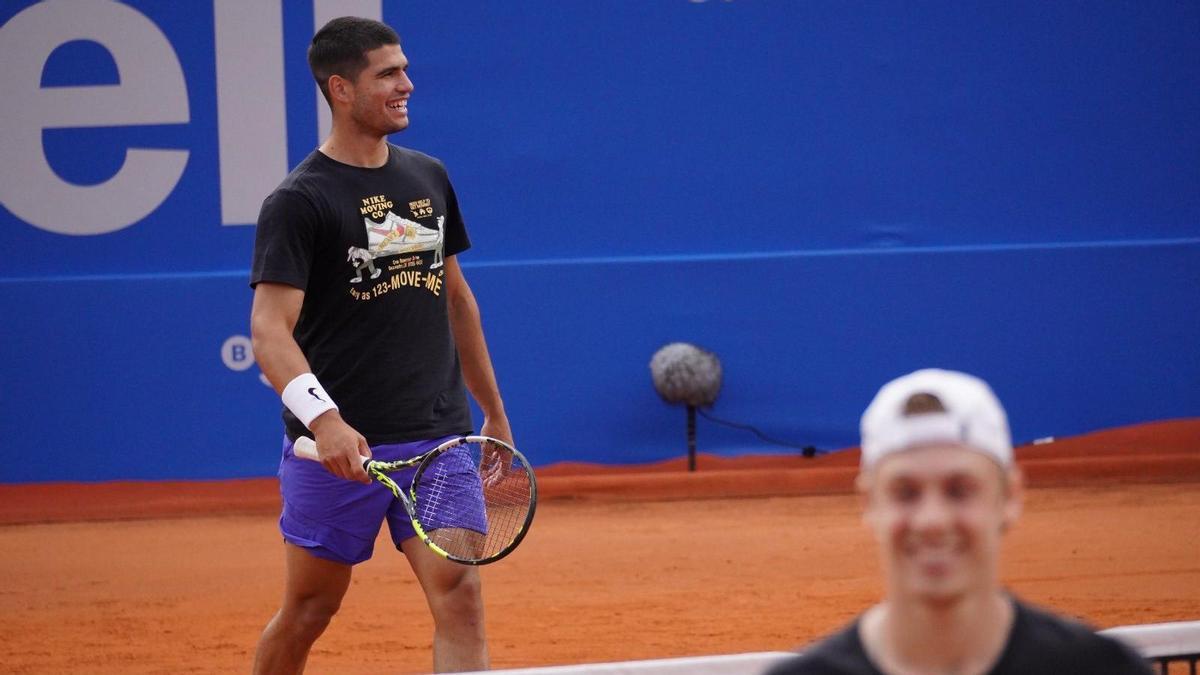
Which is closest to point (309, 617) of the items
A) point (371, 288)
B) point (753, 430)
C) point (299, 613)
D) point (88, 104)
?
point (299, 613)

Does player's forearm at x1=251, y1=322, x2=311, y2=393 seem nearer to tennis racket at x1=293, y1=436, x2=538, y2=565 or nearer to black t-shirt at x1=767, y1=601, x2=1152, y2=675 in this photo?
tennis racket at x1=293, y1=436, x2=538, y2=565

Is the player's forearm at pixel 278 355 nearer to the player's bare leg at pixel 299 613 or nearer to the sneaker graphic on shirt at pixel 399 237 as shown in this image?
the sneaker graphic on shirt at pixel 399 237

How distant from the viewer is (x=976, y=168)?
33.8 feet

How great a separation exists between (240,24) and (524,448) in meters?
3.44

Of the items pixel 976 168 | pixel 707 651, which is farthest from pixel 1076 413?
pixel 707 651

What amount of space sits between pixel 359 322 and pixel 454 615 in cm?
87

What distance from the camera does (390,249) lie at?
4.32 metres

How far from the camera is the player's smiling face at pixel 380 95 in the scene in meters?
4.36

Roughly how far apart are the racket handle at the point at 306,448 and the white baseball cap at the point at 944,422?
259cm

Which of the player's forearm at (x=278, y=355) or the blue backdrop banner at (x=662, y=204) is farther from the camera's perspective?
the blue backdrop banner at (x=662, y=204)

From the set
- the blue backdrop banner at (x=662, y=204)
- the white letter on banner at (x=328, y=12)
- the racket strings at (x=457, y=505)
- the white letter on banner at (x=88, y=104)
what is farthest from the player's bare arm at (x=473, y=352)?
the white letter on banner at (x=88, y=104)

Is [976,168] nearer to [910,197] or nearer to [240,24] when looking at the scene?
[910,197]

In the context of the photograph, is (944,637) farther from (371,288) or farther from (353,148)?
(353,148)

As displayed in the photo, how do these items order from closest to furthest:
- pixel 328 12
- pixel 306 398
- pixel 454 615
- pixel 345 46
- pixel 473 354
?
pixel 306 398 → pixel 454 615 → pixel 345 46 → pixel 473 354 → pixel 328 12
